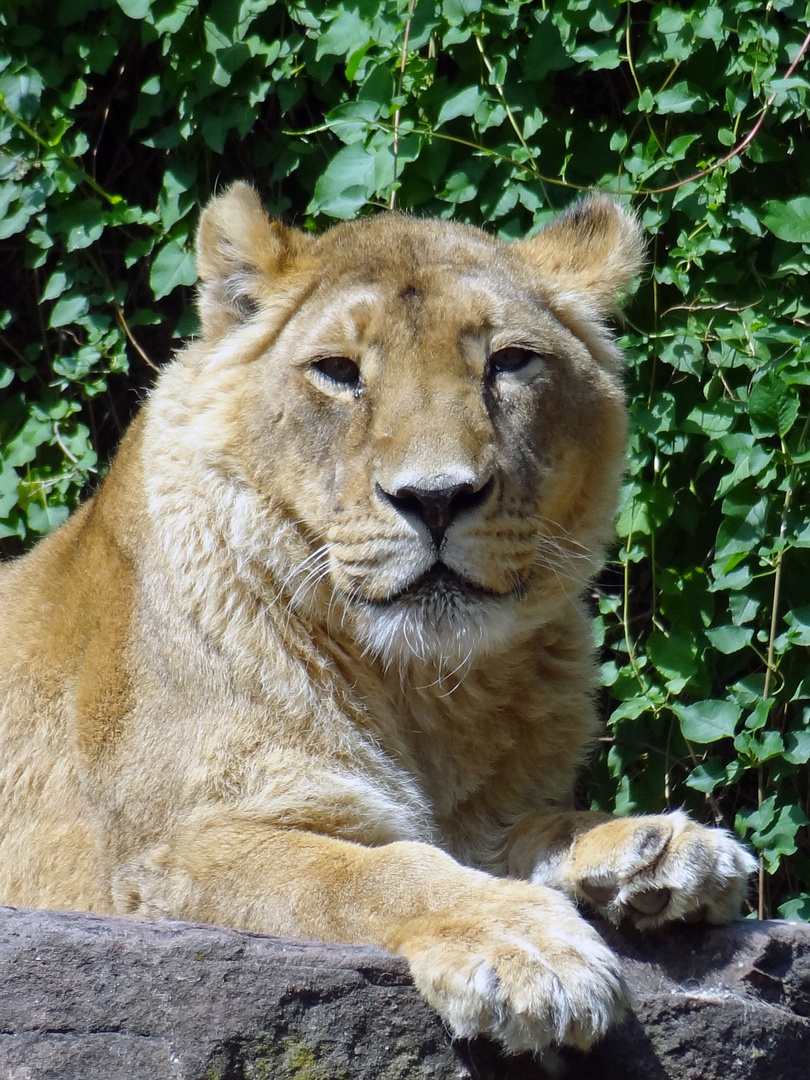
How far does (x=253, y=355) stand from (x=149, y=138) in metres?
1.80

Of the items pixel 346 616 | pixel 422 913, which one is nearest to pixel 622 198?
pixel 346 616

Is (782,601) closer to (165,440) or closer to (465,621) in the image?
(465,621)

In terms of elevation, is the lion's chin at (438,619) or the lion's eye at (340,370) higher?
the lion's eye at (340,370)

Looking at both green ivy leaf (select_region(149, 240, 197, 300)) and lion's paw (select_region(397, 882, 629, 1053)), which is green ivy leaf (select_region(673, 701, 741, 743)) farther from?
green ivy leaf (select_region(149, 240, 197, 300))

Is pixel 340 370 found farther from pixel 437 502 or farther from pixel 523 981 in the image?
pixel 523 981

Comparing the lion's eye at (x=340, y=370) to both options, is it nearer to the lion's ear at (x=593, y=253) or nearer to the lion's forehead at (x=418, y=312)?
the lion's forehead at (x=418, y=312)

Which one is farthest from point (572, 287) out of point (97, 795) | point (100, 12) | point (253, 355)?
point (100, 12)

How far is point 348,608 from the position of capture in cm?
262

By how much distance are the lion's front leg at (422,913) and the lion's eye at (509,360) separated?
3.31 ft

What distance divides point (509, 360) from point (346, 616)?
0.64 m

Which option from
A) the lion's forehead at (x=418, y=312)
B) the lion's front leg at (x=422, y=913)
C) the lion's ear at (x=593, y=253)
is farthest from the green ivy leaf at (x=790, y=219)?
the lion's front leg at (x=422, y=913)

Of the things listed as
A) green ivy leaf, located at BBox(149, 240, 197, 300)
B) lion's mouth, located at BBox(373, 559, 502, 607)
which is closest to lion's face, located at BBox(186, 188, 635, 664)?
lion's mouth, located at BBox(373, 559, 502, 607)

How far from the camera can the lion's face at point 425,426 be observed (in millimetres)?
2467

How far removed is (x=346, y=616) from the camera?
268cm
